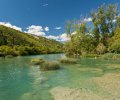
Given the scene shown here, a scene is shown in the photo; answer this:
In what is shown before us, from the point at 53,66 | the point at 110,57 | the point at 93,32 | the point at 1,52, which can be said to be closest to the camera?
the point at 53,66

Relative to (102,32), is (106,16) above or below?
above

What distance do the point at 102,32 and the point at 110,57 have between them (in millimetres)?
22166

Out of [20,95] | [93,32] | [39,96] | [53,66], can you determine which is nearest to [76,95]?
[39,96]

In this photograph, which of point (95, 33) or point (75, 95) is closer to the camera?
point (75, 95)

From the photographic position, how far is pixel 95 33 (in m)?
77.1

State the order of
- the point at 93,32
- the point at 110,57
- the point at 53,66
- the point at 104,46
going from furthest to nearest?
the point at 93,32
the point at 104,46
the point at 110,57
the point at 53,66

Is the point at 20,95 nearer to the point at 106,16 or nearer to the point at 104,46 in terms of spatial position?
the point at 104,46

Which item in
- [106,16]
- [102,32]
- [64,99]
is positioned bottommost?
[64,99]

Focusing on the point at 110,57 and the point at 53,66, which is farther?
the point at 110,57

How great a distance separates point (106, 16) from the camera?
7431 cm

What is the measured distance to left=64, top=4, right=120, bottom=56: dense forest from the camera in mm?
73688

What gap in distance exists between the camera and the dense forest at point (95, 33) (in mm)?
73688

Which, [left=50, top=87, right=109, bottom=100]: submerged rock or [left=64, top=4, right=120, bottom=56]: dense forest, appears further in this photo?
[left=64, top=4, right=120, bottom=56]: dense forest

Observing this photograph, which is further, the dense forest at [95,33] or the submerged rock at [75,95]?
the dense forest at [95,33]
